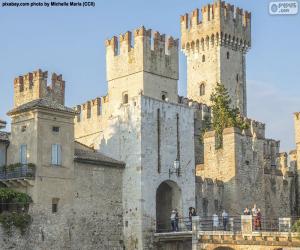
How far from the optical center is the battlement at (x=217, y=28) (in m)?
78.2

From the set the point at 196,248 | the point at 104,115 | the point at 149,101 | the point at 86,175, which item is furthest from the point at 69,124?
the point at 104,115

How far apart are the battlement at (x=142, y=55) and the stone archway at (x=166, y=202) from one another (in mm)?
6955

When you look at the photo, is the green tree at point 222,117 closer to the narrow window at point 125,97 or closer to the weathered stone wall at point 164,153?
the weathered stone wall at point 164,153

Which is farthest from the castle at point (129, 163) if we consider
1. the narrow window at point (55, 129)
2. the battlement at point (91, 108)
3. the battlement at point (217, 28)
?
the battlement at point (217, 28)

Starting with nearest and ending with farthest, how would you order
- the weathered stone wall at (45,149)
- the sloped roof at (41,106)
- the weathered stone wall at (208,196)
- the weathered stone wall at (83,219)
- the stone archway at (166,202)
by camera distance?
the weathered stone wall at (83,219) < the weathered stone wall at (45,149) < the sloped roof at (41,106) < the stone archway at (166,202) < the weathered stone wall at (208,196)

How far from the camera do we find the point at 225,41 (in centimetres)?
7850

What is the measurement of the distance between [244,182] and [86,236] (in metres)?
14.0

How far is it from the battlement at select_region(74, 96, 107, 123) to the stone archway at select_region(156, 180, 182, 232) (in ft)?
55.0

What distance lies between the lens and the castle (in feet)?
122

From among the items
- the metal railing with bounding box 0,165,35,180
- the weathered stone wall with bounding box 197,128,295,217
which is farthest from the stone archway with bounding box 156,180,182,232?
the metal railing with bounding box 0,165,35,180

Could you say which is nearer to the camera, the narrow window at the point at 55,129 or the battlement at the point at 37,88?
the narrow window at the point at 55,129

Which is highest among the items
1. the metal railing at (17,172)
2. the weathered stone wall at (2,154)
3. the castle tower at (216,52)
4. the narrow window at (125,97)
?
the castle tower at (216,52)

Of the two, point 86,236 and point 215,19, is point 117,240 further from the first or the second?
point 215,19

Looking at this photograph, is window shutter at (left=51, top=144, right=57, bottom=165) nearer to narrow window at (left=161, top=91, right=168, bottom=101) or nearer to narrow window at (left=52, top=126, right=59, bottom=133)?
narrow window at (left=52, top=126, right=59, bottom=133)
